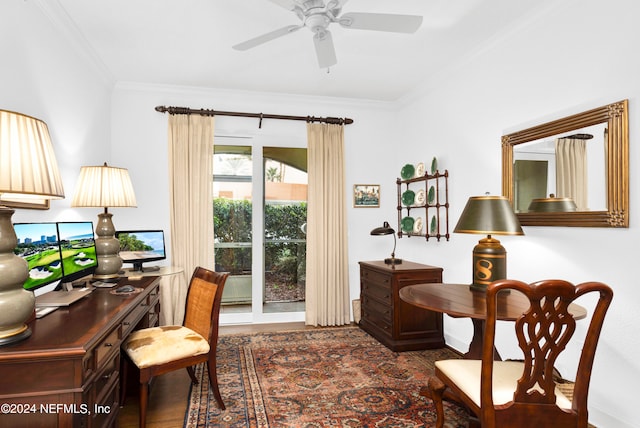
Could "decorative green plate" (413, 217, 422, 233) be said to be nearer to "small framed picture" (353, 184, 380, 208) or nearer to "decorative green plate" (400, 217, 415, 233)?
"decorative green plate" (400, 217, 415, 233)

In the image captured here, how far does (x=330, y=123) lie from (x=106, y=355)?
11.1ft

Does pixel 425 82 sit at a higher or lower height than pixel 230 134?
higher

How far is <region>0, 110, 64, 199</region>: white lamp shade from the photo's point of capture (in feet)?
4.11

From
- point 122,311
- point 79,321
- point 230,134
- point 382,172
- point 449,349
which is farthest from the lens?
point 382,172

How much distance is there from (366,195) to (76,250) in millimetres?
3096

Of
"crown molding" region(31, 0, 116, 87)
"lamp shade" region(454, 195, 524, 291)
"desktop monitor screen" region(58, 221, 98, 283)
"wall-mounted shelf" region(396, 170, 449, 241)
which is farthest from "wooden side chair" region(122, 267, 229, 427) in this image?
"wall-mounted shelf" region(396, 170, 449, 241)

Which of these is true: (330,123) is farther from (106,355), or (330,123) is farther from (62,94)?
(106,355)

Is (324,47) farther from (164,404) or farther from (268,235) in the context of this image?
(164,404)

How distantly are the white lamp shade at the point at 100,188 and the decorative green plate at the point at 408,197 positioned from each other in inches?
112

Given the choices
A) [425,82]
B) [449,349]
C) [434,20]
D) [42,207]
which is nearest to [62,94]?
[42,207]

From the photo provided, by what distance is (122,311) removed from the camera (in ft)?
5.98

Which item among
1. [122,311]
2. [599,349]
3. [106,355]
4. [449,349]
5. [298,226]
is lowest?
[449,349]

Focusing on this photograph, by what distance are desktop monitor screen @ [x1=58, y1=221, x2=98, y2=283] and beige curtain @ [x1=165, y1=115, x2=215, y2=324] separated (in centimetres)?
127

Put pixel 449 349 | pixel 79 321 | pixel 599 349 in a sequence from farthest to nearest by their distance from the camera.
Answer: pixel 449 349 < pixel 599 349 < pixel 79 321
